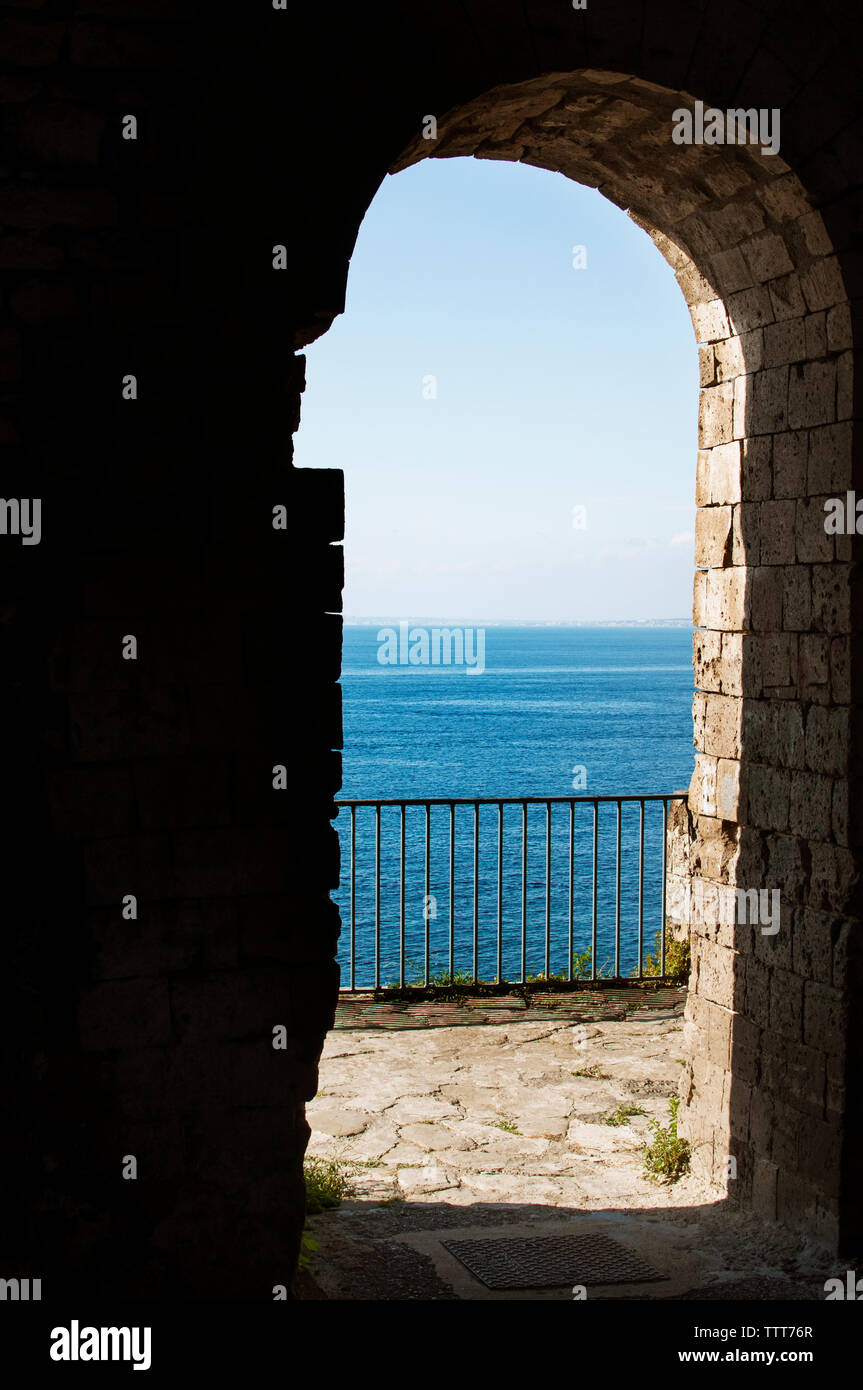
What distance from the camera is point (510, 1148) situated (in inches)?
240

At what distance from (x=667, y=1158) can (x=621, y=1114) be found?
0.57 meters

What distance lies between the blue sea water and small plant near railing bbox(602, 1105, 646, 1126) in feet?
5.26

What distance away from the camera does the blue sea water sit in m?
20.6

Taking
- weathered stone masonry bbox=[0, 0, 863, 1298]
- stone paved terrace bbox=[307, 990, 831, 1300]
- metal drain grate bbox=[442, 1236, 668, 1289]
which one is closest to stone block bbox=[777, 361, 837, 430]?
weathered stone masonry bbox=[0, 0, 863, 1298]

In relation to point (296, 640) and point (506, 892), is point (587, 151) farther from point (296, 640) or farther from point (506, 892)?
point (506, 892)

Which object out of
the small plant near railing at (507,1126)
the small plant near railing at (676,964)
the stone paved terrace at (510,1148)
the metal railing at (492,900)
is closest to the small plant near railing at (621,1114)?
the stone paved terrace at (510,1148)

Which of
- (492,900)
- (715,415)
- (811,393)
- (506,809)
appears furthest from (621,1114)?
(506,809)

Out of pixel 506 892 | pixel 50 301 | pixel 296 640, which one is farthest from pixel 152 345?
pixel 506 892

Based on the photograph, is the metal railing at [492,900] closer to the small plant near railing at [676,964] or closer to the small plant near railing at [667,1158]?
the small plant near railing at [676,964]

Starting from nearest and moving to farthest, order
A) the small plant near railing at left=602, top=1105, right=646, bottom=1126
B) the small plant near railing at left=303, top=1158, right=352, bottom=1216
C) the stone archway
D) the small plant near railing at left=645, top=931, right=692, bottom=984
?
1. the stone archway
2. the small plant near railing at left=303, top=1158, right=352, bottom=1216
3. the small plant near railing at left=602, top=1105, right=646, bottom=1126
4. the small plant near railing at left=645, top=931, right=692, bottom=984

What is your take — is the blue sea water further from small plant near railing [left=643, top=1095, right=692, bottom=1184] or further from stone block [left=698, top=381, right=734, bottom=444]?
stone block [left=698, top=381, right=734, bottom=444]

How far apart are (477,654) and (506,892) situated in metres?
114

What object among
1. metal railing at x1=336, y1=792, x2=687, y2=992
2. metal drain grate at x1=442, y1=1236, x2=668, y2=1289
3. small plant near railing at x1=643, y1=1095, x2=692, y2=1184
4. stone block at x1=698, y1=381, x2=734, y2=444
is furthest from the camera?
metal railing at x1=336, y1=792, x2=687, y2=992

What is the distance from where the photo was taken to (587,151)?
5.43m
